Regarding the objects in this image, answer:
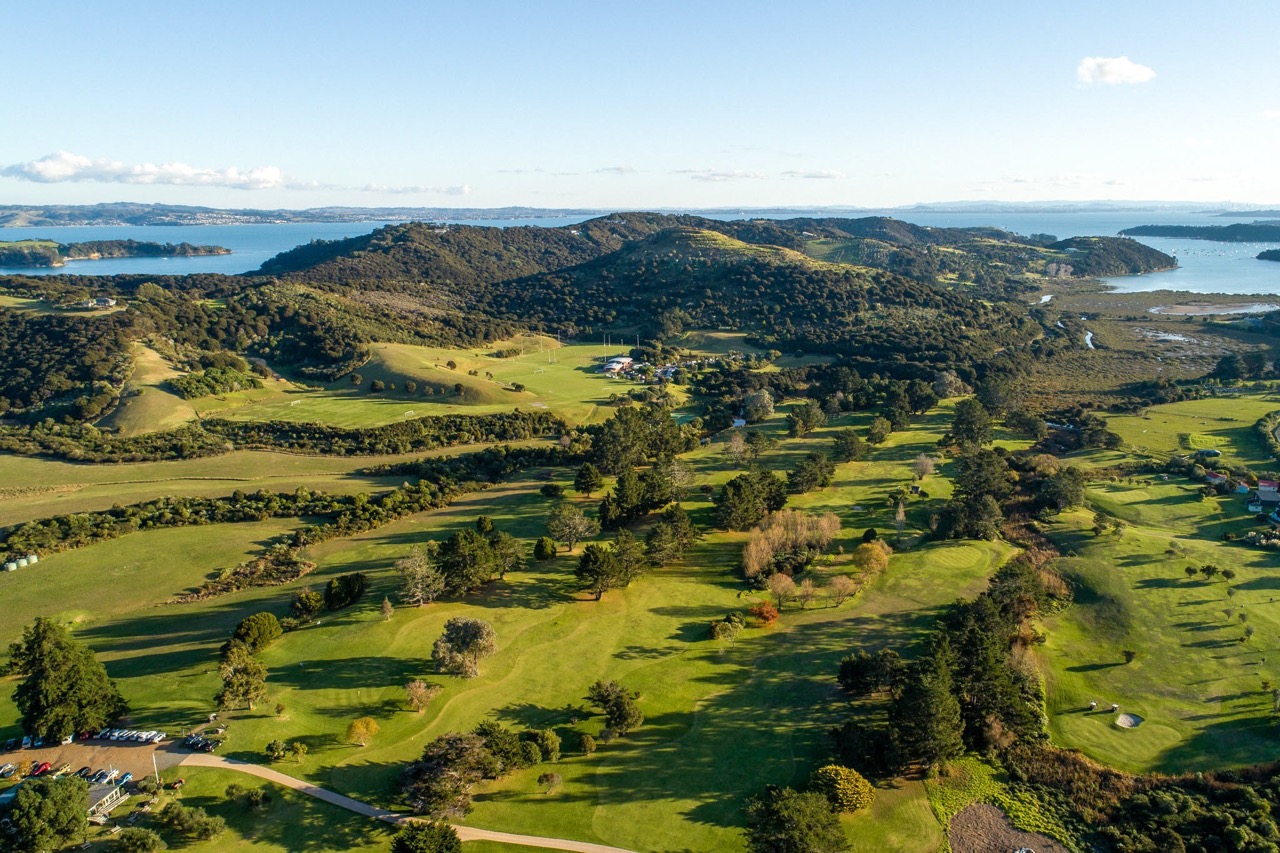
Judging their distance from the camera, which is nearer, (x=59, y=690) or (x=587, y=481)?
(x=59, y=690)

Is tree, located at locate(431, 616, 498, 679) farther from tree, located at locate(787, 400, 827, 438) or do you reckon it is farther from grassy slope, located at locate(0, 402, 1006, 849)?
tree, located at locate(787, 400, 827, 438)

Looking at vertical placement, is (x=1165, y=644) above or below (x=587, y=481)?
below

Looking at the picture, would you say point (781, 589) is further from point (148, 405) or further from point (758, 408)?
point (148, 405)

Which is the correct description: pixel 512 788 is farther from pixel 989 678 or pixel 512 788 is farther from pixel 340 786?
pixel 989 678

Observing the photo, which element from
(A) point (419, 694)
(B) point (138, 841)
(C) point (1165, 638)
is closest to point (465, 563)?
(A) point (419, 694)

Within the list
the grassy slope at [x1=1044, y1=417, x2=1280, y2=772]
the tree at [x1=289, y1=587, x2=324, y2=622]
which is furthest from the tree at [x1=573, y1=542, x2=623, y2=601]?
the grassy slope at [x1=1044, y1=417, x2=1280, y2=772]
